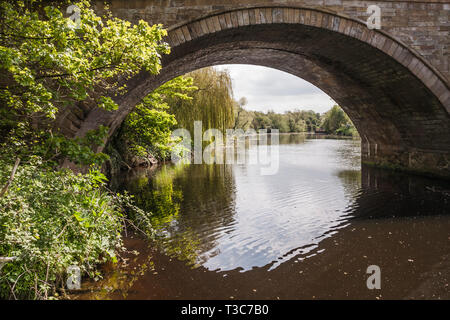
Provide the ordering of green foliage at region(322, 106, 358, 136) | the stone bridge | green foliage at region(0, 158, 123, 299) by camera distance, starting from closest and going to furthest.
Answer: green foliage at region(0, 158, 123, 299)
the stone bridge
green foliage at region(322, 106, 358, 136)

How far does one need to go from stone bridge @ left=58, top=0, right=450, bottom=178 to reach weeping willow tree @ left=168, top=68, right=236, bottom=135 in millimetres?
6102

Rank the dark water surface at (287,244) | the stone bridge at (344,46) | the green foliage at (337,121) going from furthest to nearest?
the green foliage at (337,121) < the stone bridge at (344,46) < the dark water surface at (287,244)

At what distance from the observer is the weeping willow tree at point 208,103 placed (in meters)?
16.2

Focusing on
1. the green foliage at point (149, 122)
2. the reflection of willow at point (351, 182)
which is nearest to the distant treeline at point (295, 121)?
the green foliage at point (149, 122)

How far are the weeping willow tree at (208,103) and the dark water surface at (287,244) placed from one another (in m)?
8.00

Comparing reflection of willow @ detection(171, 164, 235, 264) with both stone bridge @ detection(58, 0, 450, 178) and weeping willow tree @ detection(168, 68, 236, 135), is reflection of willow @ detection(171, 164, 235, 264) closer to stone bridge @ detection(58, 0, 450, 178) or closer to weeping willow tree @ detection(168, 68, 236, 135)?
stone bridge @ detection(58, 0, 450, 178)

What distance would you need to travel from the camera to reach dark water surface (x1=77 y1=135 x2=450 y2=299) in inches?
131

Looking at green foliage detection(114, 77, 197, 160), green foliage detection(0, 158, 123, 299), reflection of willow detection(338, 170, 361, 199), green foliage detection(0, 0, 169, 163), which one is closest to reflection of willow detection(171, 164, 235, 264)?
green foliage detection(0, 158, 123, 299)

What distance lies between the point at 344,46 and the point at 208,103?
9.75 meters

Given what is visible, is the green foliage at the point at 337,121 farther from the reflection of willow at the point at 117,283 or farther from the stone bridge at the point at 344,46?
the reflection of willow at the point at 117,283

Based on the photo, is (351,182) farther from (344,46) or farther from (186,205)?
(186,205)
